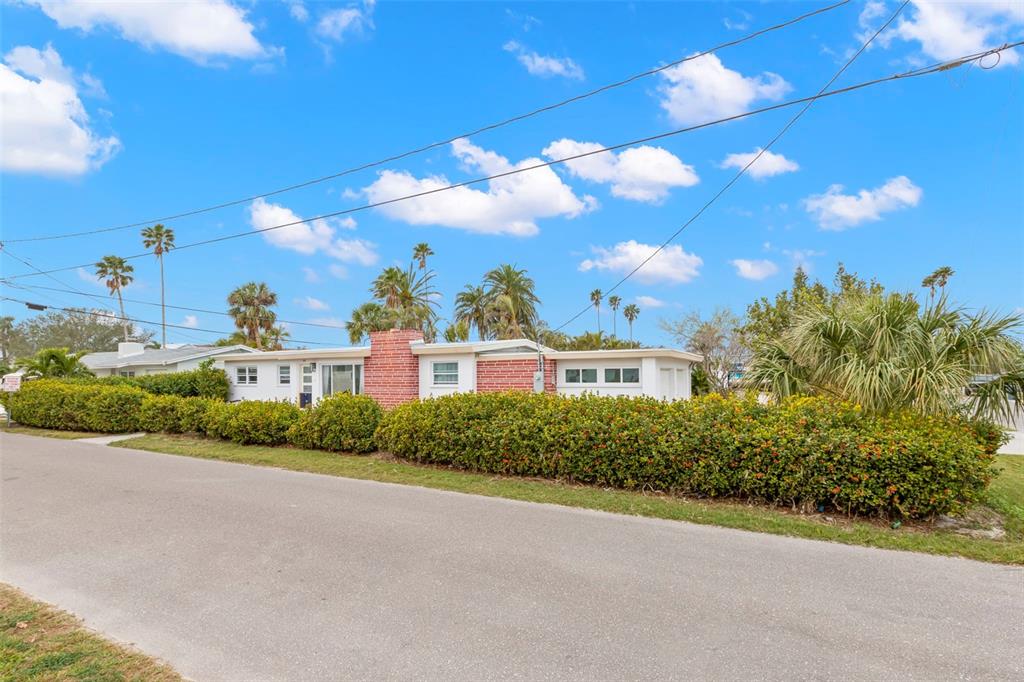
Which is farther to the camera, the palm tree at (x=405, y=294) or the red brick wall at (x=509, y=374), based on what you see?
the palm tree at (x=405, y=294)

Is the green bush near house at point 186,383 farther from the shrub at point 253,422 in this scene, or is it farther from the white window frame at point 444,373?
the white window frame at point 444,373

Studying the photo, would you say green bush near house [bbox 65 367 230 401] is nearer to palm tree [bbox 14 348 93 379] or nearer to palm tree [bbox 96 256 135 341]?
palm tree [bbox 14 348 93 379]

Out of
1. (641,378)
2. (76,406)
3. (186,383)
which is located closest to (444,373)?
(641,378)

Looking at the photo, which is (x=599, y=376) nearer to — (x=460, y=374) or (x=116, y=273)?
(x=460, y=374)

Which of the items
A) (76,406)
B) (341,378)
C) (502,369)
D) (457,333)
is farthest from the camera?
(457,333)

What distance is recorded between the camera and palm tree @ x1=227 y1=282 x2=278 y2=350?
137ft

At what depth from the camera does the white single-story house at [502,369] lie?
51.8 feet

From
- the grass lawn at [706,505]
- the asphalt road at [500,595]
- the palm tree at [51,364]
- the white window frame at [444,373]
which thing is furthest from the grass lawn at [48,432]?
the asphalt road at [500,595]

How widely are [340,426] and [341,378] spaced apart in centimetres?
928

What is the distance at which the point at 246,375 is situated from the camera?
Result: 75.6 ft

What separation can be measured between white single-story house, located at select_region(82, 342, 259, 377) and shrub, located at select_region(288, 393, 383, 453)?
14844mm

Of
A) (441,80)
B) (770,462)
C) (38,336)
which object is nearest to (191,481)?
(770,462)

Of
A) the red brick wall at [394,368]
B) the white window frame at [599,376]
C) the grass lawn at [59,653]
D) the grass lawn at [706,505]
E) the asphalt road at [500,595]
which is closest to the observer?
the grass lawn at [59,653]

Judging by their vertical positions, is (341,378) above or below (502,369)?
below
